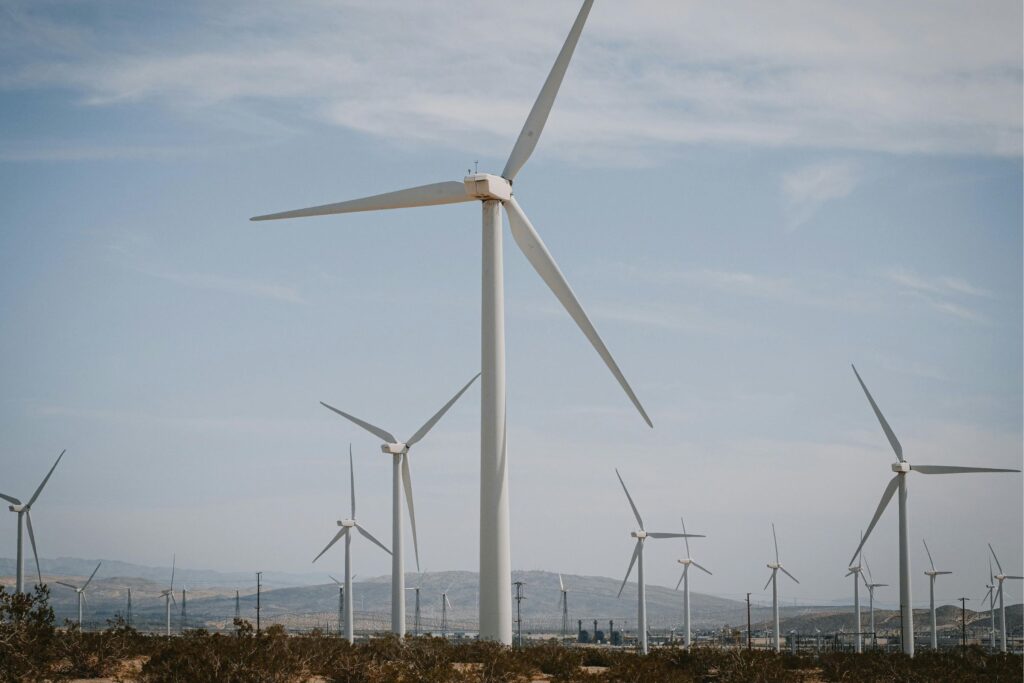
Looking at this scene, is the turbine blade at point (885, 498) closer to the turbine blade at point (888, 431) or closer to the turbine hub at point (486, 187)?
the turbine blade at point (888, 431)

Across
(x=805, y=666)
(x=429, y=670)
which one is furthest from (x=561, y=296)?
(x=805, y=666)

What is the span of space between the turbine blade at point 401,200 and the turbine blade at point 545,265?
1588 mm

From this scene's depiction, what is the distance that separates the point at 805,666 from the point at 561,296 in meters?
18.5

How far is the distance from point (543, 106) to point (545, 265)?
16.8ft

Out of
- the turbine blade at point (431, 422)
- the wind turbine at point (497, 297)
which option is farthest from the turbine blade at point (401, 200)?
the turbine blade at point (431, 422)

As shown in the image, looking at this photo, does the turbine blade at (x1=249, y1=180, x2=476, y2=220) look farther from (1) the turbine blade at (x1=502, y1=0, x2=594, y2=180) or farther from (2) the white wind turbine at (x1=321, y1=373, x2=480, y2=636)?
(2) the white wind turbine at (x1=321, y1=373, x2=480, y2=636)

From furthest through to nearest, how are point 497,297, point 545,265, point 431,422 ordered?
point 431,422, point 545,265, point 497,297

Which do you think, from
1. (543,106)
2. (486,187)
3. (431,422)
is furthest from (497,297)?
(431,422)

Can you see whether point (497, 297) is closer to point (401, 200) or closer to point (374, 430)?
point (401, 200)

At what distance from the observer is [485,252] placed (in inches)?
1201

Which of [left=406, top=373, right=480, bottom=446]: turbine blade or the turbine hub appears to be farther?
[left=406, top=373, right=480, bottom=446]: turbine blade

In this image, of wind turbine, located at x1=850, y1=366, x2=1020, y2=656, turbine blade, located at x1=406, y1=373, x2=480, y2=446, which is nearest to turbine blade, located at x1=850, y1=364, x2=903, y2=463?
wind turbine, located at x1=850, y1=366, x2=1020, y2=656

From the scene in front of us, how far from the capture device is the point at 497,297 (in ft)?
98.0

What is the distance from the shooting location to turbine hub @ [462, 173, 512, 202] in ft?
102
